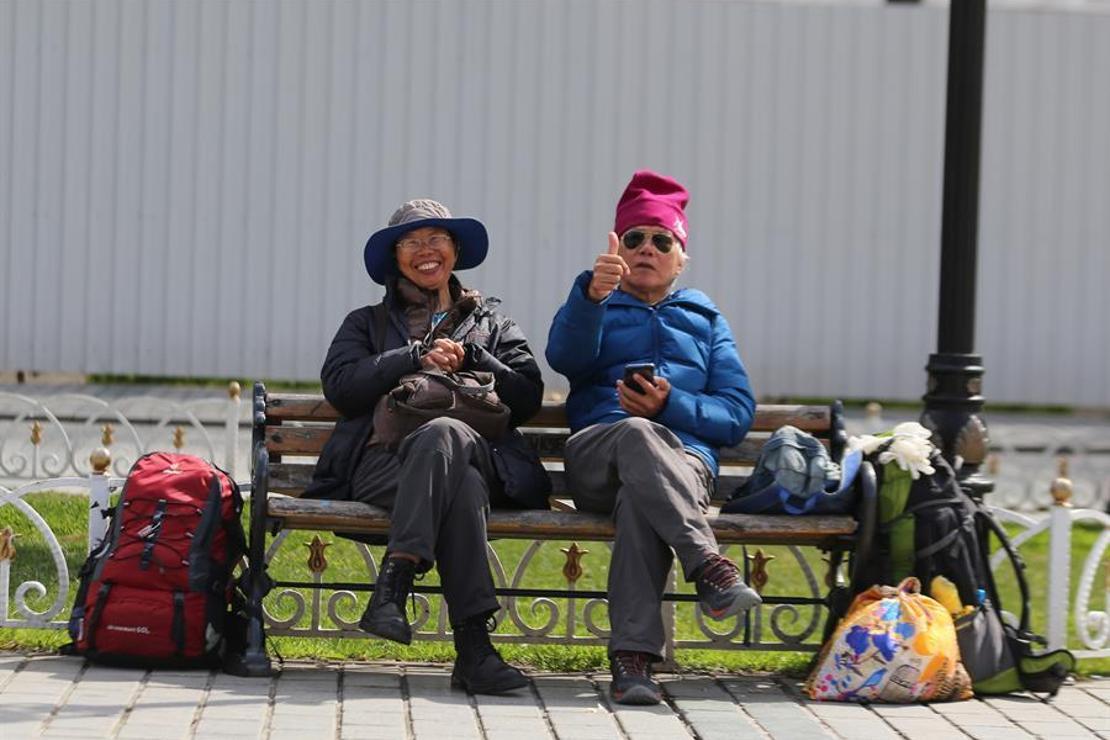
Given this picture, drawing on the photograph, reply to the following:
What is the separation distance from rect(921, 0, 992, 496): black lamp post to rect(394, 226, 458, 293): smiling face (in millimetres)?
1743

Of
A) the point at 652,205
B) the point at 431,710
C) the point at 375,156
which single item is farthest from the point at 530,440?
the point at 375,156

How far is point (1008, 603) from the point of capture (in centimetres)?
796

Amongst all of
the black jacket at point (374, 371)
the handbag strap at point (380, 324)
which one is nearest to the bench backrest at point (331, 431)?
the black jacket at point (374, 371)

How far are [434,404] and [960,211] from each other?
207cm

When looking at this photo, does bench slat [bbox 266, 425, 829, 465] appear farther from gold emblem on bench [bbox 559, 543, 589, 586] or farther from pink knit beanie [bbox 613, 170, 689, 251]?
pink knit beanie [bbox 613, 170, 689, 251]

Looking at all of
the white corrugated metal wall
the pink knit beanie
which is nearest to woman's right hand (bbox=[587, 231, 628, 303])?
the pink knit beanie

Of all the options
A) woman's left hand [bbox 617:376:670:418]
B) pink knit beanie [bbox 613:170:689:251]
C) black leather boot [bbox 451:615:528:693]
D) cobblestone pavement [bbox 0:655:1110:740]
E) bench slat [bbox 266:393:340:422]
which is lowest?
cobblestone pavement [bbox 0:655:1110:740]

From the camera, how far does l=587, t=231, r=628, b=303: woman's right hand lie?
5.56m

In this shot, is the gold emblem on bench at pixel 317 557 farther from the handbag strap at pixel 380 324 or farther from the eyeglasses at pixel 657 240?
the eyeglasses at pixel 657 240

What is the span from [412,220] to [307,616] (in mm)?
1699

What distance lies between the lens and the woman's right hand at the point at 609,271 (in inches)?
219

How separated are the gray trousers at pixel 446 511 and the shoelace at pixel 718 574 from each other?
63 cm

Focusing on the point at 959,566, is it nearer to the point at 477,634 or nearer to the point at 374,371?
the point at 477,634

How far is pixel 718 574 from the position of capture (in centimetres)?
522
